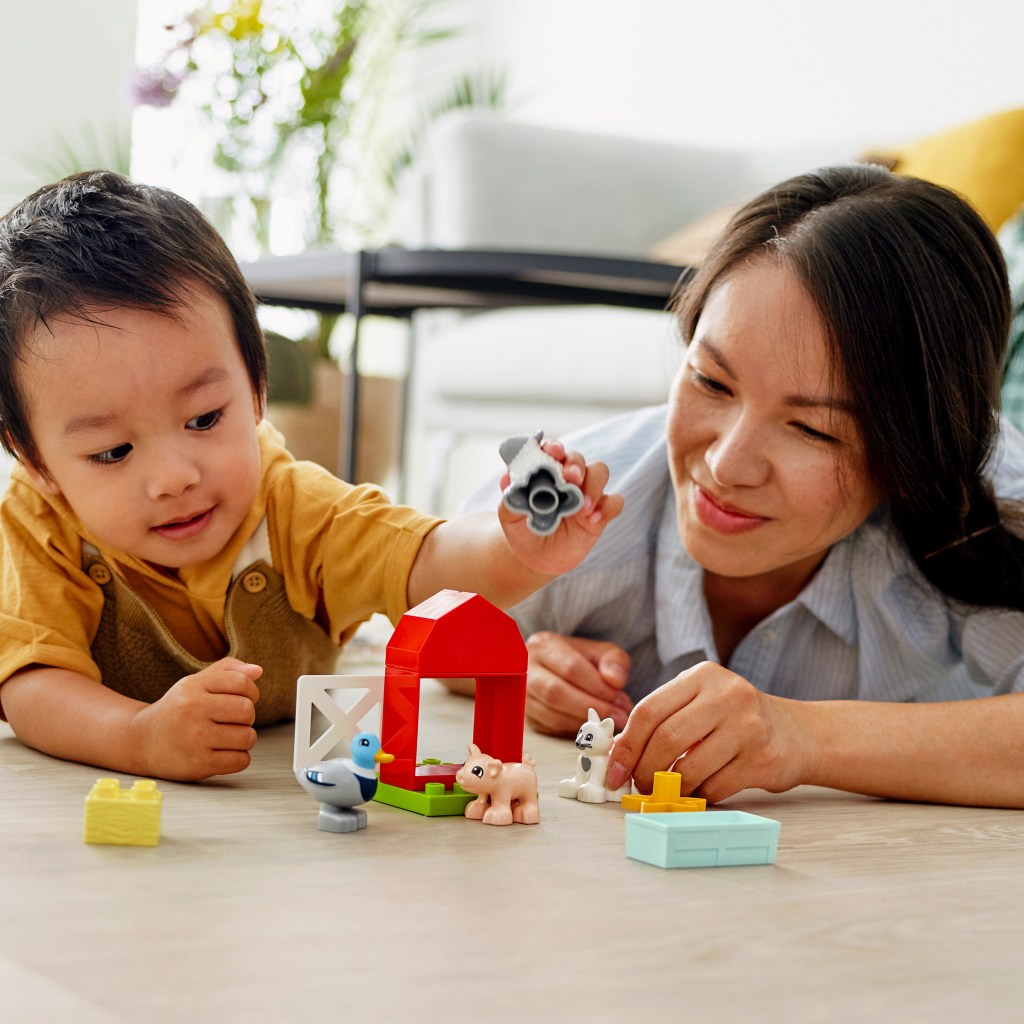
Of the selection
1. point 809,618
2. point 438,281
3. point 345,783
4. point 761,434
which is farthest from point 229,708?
point 438,281

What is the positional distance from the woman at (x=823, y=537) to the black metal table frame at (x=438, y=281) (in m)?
0.50

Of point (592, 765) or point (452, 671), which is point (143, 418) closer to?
point (452, 671)

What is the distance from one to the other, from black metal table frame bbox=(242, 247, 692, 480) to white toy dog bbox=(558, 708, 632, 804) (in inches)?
33.1

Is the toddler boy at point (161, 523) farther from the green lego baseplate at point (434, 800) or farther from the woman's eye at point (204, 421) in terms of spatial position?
the green lego baseplate at point (434, 800)

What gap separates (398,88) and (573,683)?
4044 mm

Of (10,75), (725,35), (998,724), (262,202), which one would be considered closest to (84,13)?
(10,75)

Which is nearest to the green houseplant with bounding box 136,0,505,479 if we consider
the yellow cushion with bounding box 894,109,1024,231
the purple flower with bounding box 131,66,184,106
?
the purple flower with bounding box 131,66,184,106

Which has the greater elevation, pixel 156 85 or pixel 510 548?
pixel 156 85

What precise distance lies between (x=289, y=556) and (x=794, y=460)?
44 cm

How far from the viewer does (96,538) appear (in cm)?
115

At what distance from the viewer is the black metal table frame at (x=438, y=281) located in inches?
79.0

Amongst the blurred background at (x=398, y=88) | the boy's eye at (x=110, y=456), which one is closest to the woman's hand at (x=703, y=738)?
the boy's eye at (x=110, y=456)

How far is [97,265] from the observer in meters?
1.06

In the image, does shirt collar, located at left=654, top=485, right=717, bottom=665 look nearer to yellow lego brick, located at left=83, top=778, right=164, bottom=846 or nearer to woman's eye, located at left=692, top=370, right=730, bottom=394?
woman's eye, located at left=692, top=370, right=730, bottom=394
